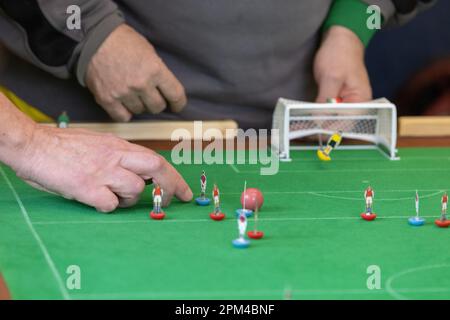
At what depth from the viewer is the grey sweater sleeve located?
2.92 m

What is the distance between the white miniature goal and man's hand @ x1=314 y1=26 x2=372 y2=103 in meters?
0.27

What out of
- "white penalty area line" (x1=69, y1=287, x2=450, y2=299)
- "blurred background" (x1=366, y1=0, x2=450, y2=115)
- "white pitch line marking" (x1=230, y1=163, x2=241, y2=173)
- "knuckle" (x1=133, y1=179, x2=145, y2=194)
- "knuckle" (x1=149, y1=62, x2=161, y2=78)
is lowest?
"white penalty area line" (x1=69, y1=287, x2=450, y2=299)

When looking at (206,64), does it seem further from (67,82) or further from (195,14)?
(67,82)

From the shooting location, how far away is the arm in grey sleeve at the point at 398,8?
348 centimetres

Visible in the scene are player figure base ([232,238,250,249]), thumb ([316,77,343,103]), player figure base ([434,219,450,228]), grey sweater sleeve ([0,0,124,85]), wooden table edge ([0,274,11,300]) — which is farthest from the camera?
thumb ([316,77,343,103])

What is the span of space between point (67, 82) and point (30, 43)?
0.39 metres

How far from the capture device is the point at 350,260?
1677 millimetres

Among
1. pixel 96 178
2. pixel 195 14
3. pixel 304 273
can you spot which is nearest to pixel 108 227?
pixel 96 178

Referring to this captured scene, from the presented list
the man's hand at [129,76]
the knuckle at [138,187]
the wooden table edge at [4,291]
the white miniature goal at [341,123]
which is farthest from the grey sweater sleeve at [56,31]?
the wooden table edge at [4,291]

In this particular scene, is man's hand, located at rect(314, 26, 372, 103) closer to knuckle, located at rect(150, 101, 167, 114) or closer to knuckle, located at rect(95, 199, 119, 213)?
knuckle, located at rect(150, 101, 167, 114)

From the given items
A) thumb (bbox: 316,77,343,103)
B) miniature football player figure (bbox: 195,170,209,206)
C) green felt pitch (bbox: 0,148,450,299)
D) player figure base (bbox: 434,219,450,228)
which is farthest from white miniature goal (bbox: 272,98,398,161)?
player figure base (bbox: 434,219,450,228)

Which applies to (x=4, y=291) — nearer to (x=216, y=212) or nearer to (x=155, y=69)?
(x=216, y=212)

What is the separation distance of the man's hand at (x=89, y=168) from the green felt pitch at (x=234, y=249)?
45 millimetres

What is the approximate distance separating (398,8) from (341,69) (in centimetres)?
43
